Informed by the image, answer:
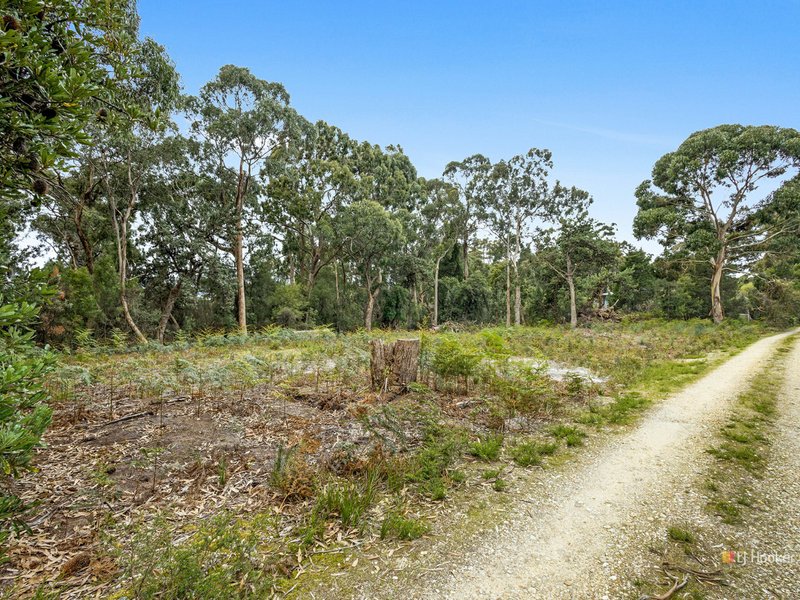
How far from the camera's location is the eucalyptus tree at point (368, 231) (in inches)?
960

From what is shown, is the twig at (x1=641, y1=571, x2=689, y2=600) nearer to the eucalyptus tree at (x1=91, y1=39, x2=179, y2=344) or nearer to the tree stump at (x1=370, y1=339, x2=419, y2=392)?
the tree stump at (x1=370, y1=339, x2=419, y2=392)

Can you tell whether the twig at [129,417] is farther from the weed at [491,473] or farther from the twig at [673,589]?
the twig at [673,589]

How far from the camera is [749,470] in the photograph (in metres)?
4.11

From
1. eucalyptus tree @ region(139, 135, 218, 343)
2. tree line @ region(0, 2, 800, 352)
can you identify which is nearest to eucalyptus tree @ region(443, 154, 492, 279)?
tree line @ region(0, 2, 800, 352)

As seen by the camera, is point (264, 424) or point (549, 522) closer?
point (549, 522)

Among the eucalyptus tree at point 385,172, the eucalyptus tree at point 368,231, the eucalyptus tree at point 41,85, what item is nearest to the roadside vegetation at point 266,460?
the eucalyptus tree at point 41,85

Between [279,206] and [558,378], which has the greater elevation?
[279,206]

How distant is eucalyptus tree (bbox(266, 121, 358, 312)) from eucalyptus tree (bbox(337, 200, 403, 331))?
46.4 inches

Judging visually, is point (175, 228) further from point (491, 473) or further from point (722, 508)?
point (722, 508)

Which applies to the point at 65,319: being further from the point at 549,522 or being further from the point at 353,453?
the point at 549,522

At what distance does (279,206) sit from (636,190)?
2689 centimetres

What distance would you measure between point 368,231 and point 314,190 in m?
5.31

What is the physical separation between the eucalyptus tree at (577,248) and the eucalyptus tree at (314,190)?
17286mm

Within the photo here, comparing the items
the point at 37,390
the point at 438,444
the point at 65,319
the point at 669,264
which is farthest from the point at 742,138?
the point at 65,319
